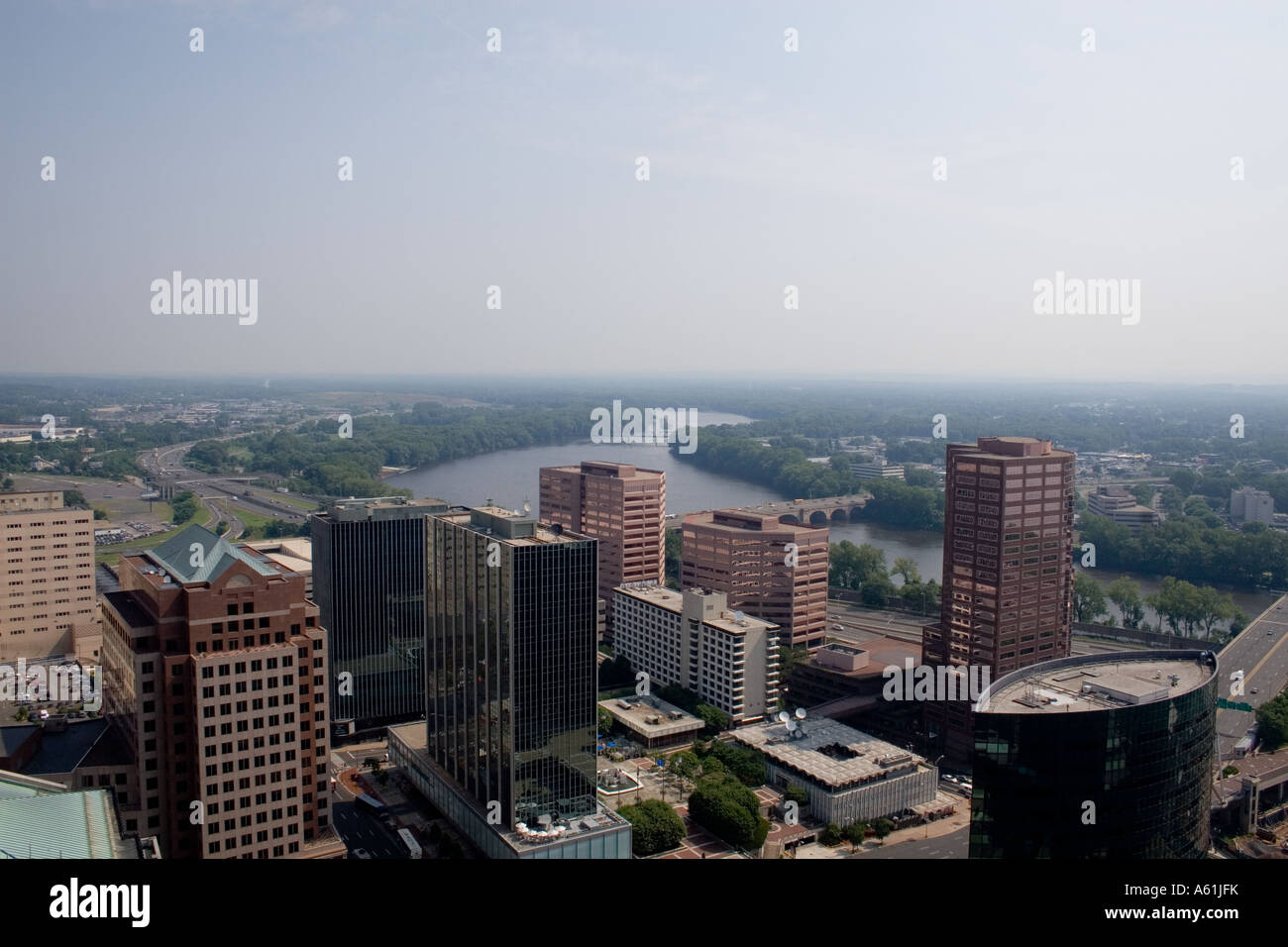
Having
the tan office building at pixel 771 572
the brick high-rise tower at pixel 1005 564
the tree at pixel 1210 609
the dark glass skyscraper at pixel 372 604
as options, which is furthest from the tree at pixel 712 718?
the tree at pixel 1210 609

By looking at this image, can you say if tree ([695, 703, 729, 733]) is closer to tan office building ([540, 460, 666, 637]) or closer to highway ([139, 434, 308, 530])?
tan office building ([540, 460, 666, 637])

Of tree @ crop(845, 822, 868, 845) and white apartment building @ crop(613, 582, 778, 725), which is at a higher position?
white apartment building @ crop(613, 582, 778, 725)

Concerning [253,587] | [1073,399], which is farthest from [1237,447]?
[253,587]

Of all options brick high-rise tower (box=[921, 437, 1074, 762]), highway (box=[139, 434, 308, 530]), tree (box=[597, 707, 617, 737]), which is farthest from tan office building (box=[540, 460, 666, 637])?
highway (box=[139, 434, 308, 530])

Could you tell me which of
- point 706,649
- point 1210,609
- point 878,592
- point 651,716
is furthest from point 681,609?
point 1210,609

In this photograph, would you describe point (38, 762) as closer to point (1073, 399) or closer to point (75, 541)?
point (75, 541)

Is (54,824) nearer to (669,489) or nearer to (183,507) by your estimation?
(183,507)

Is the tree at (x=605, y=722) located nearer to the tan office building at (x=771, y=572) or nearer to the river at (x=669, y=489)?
the tan office building at (x=771, y=572)
